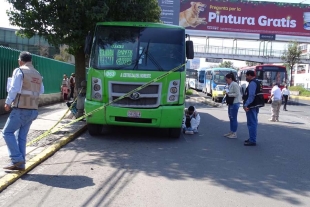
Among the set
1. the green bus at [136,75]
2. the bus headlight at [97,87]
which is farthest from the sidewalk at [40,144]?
the bus headlight at [97,87]

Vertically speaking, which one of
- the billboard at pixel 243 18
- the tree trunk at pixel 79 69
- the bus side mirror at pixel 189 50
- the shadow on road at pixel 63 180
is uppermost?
the billboard at pixel 243 18

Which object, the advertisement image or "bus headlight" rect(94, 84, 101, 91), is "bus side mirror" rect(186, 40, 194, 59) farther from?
the advertisement image

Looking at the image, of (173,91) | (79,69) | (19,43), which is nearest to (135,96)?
(173,91)

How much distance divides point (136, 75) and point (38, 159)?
10.7ft

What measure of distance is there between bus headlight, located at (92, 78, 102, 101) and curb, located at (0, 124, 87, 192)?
3.87 feet

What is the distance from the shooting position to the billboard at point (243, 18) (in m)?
46.8

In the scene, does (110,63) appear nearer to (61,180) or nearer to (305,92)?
(61,180)

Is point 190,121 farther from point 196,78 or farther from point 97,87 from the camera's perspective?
point 196,78

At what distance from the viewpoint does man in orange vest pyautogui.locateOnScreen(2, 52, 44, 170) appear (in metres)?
6.09

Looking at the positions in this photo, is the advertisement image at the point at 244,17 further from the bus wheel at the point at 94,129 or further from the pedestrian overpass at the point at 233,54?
the bus wheel at the point at 94,129

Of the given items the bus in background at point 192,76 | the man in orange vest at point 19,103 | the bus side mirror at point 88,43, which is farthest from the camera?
the bus in background at point 192,76

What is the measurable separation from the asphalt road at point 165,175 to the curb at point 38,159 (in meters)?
0.10

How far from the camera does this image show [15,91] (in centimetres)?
605

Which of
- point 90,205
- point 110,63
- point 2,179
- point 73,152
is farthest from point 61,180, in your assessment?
point 110,63
